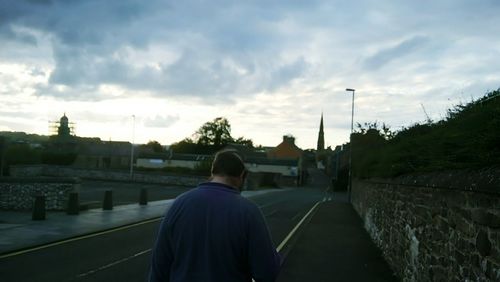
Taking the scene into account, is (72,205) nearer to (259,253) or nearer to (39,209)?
(39,209)

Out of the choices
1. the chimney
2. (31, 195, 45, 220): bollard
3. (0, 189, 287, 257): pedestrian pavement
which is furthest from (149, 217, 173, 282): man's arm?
the chimney

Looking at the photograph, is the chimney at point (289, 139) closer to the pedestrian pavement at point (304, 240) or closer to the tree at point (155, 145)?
the tree at point (155, 145)

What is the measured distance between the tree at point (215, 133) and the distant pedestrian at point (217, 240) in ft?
458

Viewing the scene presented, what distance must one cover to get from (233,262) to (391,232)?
9.77 m

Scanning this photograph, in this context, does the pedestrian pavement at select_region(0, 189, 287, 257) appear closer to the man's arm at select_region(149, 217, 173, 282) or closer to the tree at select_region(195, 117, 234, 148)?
the man's arm at select_region(149, 217, 173, 282)

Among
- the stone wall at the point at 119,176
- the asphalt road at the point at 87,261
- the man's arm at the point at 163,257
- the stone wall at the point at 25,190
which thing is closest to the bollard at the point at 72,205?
the stone wall at the point at 25,190

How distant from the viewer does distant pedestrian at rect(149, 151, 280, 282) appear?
3.44 metres

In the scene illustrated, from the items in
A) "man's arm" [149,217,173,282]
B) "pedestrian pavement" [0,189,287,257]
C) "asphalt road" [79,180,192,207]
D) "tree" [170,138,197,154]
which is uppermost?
"tree" [170,138,197,154]

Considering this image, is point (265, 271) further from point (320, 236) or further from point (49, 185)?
point (49, 185)

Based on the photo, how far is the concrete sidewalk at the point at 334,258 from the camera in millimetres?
11164

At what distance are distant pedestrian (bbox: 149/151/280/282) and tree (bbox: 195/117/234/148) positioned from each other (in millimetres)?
139584

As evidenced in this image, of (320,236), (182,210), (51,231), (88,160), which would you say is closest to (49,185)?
(51,231)

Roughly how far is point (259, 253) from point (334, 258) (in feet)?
34.9

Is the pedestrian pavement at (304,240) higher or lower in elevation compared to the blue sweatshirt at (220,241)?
lower
